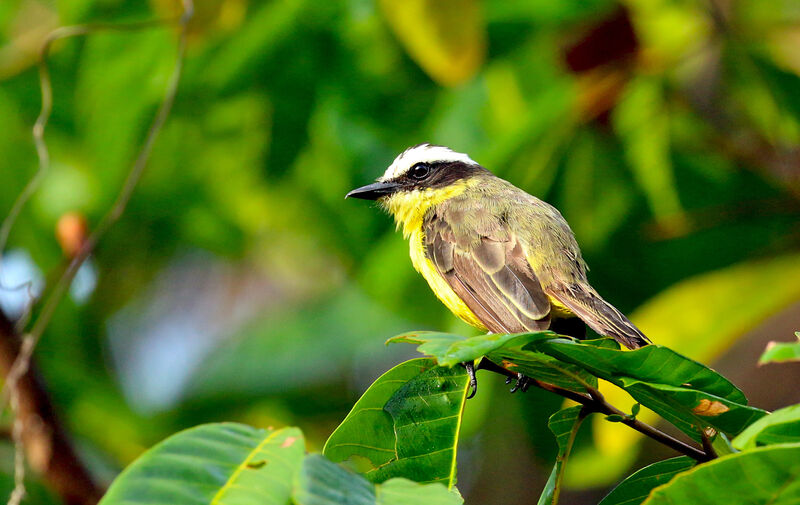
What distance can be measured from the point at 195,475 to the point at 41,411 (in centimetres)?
182

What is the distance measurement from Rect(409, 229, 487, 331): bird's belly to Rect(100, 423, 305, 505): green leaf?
4.82 feet

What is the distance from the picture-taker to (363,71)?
173 inches

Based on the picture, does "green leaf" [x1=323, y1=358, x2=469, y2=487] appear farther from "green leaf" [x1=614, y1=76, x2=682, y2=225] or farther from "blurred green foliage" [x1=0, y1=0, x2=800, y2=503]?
"green leaf" [x1=614, y1=76, x2=682, y2=225]

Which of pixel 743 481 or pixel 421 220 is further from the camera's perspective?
pixel 421 220

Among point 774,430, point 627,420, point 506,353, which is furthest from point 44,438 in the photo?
point 774,430

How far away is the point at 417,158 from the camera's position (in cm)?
355

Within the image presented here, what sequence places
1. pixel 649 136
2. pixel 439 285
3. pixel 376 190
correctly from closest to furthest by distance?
pixel 439 285
pixel 376 190
pixel 649 136

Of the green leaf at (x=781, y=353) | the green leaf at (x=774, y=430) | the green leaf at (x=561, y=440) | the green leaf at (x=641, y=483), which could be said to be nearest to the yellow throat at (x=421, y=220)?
the green leaf at (x=561, y=440)

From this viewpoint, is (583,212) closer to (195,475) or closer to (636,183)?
(636,183)

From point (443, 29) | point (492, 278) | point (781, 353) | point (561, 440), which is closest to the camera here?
point (781, 353)

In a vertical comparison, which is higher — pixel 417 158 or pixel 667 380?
pixel 667 380

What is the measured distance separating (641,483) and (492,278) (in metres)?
1.18

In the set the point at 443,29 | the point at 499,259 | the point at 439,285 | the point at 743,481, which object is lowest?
the point at 439,285

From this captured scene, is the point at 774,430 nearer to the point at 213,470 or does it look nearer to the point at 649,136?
the point at 213,470
